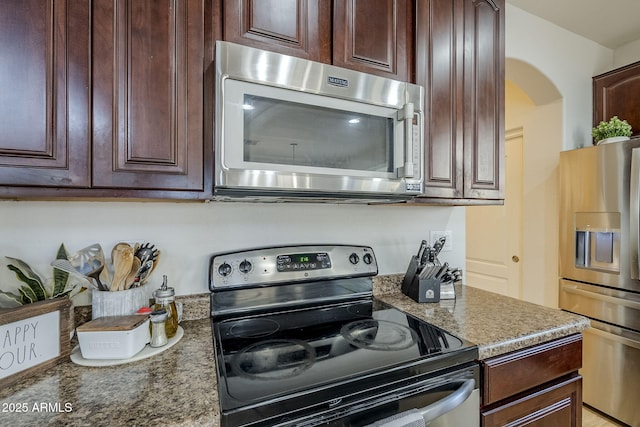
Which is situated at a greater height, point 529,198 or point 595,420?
point 529,198

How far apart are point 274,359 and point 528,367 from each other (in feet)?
2.72

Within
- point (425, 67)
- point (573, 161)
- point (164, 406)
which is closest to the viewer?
point (164, 406)

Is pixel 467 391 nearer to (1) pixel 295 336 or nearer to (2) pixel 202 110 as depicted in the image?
(1) pixel 295 336

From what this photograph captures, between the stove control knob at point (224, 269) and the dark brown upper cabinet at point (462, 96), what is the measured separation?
85 centimetres

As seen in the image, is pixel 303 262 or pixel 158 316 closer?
pixel 158 316

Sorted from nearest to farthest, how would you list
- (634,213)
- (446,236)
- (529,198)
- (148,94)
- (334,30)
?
1. (148,94)
2. (334,30)
3. (446,236)
4. (634,213)
5. (529,198)

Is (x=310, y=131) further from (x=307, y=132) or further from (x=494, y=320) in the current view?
(x=494, y=320)

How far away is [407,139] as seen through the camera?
1157 millimetres

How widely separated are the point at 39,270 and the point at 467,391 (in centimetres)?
139

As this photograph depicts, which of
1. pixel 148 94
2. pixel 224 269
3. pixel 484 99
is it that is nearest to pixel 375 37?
pixel 484 99

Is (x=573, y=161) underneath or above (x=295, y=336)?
above

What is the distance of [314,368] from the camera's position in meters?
0.84

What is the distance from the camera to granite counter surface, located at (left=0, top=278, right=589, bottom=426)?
63 cm

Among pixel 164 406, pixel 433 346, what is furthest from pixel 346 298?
pixel 164 406
